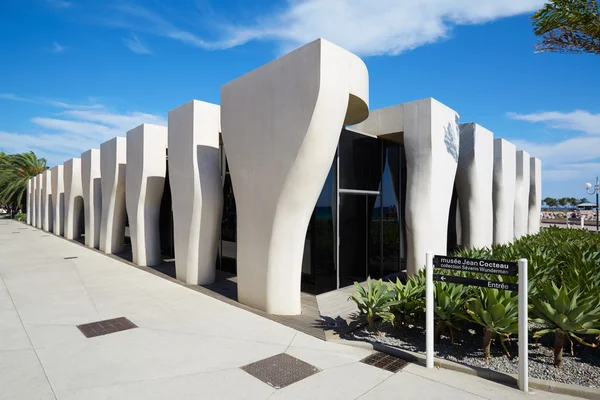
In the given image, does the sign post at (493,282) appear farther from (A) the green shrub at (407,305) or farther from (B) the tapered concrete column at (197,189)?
(B) the tapered concrete column at (197,189)

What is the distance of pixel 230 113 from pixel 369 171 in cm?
498

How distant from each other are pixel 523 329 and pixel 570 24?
692cm

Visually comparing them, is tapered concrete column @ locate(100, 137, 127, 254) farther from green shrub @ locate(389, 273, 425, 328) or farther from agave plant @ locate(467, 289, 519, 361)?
agave plant @ locate(467, 289, 519, 361)

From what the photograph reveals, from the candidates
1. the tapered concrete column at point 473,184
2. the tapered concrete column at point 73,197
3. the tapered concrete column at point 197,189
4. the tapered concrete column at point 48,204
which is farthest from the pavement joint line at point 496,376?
the tapered concrete column at point 48,204

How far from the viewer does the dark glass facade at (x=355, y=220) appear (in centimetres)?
957

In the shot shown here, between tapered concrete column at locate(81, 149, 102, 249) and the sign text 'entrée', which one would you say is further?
tapered concrete column at locate(81, 149, 102, 249)

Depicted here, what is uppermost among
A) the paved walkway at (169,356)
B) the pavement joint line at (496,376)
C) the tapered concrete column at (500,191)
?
the tapered concrete column at (500,191)

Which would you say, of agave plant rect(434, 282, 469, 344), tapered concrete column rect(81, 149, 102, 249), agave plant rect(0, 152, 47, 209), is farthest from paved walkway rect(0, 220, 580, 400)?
agave plant rect(0, 152, 47, 209)

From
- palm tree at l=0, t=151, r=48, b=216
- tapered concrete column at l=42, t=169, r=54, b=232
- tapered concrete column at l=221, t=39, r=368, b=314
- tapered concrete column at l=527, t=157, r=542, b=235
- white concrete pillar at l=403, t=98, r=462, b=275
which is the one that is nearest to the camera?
tapered concrete column at l=221, t=39, r=368, b=314

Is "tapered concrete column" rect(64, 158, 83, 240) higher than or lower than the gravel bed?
higher

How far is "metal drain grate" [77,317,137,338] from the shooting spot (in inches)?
255

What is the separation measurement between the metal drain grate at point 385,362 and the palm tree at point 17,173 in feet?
165

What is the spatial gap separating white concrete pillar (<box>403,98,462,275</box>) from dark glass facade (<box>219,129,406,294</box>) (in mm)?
1381

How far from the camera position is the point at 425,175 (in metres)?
10.1
